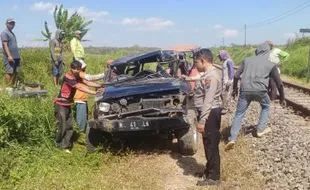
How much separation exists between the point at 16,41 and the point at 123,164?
19.9ft

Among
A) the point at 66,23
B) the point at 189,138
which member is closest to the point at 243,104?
the point at 189,138

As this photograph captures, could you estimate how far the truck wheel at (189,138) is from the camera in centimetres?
716

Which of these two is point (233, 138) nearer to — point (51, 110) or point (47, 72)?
point (51, 110)

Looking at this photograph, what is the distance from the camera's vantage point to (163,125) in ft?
22.1

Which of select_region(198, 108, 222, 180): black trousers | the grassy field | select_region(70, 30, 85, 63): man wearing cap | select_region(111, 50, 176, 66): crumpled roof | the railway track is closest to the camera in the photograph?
the grassy field

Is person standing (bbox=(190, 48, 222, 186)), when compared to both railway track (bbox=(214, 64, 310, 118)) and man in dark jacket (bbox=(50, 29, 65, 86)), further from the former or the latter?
man in dark jacket (bbox=(50, 29, 65, 86))

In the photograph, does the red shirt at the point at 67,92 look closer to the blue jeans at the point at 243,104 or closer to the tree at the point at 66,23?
the blue jeans at the point at 243,104

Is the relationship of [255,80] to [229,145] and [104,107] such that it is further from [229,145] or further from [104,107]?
[104,107]

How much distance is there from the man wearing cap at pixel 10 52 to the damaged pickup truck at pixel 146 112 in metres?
4.25

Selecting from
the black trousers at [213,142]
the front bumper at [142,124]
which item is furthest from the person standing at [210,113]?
the front bumper at [142,124]

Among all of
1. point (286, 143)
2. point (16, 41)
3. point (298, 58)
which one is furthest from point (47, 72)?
point (298, 58)

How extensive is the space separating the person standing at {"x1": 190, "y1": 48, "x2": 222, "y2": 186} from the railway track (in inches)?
223

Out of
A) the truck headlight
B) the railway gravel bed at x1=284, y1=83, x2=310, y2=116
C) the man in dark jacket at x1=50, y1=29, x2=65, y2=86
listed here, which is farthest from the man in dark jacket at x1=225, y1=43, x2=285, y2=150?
the man in dark jacket at x1=50, y1=29, x2=65, y2=86

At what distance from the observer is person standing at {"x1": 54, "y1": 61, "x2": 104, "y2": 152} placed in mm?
7203
